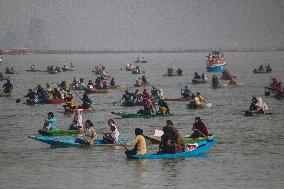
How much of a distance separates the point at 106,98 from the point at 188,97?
10714 millimetres

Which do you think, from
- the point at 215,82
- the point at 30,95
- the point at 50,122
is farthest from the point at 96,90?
the point at 50,122

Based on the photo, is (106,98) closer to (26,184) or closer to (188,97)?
(188,97)

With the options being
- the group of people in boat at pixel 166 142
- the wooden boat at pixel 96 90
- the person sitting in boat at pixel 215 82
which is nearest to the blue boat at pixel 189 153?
the group of people in boat at pixel 166 142

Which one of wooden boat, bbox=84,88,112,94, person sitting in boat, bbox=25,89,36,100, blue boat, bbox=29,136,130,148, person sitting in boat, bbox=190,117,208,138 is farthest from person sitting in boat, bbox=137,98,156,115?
wooden boat, bbox=84,88,112,94

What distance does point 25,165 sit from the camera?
3772 cm

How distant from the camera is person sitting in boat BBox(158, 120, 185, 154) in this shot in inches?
1455

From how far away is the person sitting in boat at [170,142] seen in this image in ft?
121

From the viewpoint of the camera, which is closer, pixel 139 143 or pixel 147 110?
pixel 139 143

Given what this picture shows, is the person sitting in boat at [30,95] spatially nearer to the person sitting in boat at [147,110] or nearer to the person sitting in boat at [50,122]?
the person sitting in boat at [147,110]

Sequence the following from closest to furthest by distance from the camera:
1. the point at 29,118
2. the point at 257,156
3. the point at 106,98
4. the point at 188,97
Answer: the point at 257,156, the point at 29,118, the point at 188,97, the point at 106,98

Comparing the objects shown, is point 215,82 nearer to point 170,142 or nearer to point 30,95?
point 30,95

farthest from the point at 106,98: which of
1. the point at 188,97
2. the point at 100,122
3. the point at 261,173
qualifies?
the point at 261,173

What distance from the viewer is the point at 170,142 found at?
37.7m

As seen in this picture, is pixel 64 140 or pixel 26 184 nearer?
pixel 26 184
